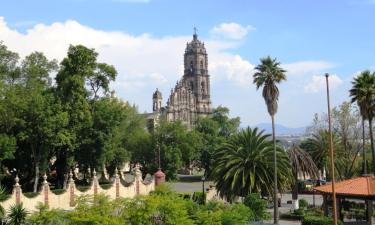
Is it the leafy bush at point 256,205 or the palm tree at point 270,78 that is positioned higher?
the palm tree at point 270,78

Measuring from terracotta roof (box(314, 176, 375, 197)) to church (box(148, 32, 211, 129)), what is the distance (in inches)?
3781

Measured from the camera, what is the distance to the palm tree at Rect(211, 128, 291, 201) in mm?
45812

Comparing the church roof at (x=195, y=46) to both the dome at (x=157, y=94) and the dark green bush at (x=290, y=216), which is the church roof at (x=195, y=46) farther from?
the dark green bush at (x=290, y=216)

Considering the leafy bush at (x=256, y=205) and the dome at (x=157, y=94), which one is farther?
the dome at (x=157, y=94)

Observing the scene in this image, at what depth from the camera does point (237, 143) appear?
48156mm

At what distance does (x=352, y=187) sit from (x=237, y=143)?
37.4 feet

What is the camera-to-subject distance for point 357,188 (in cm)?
4066

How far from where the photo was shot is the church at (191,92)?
138 metres

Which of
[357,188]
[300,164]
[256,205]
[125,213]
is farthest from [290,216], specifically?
[125,213]

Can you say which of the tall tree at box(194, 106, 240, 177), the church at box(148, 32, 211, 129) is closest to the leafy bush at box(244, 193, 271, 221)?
the tall tree at box(194, 106, 240, 177)

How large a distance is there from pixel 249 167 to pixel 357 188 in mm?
9494

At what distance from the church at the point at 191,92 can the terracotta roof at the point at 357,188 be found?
96.0 meters

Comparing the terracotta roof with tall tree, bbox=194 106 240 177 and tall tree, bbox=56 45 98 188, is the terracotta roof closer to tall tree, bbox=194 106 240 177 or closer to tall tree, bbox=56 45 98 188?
tall tree, bbox=56 45 98 188

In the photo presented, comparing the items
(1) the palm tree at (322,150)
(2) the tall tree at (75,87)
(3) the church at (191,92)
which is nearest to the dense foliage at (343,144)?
(1) the palm tree at (322,150)
